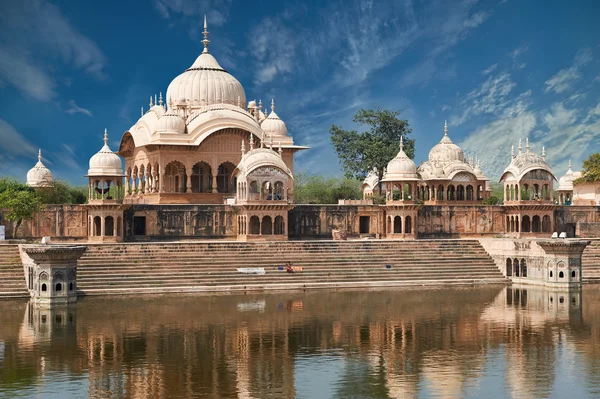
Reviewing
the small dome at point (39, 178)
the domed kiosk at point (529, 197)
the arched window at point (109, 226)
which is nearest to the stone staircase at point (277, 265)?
the arched window at point (109, 226)

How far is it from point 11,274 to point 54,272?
7.40ft

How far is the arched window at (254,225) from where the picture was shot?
33688mm

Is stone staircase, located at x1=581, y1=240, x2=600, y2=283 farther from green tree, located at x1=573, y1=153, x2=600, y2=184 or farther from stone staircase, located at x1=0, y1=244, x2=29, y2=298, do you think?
stone staircase, located at x1=0, y1=244, x2=29, y2=298

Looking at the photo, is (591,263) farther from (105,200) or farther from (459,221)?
(105,200)

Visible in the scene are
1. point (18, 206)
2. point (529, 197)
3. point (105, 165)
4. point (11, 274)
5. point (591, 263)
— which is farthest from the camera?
point (529, 197)

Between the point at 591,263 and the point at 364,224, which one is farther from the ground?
the point at 364,224

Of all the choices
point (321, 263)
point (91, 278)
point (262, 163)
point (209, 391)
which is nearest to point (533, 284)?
point (321, 263)

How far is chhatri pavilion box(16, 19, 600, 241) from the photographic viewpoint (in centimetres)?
3331

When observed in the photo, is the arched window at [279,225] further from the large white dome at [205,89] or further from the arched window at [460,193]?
the arched window at [460,193]

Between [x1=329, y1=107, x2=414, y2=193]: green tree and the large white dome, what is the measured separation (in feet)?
34.8

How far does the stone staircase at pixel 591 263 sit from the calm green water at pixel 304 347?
422cm

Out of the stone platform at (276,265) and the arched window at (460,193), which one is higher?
the arched window at (460,193)

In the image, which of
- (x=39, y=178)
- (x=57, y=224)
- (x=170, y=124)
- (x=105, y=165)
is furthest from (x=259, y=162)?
(x=39, y=178)

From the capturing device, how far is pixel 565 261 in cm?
2858
